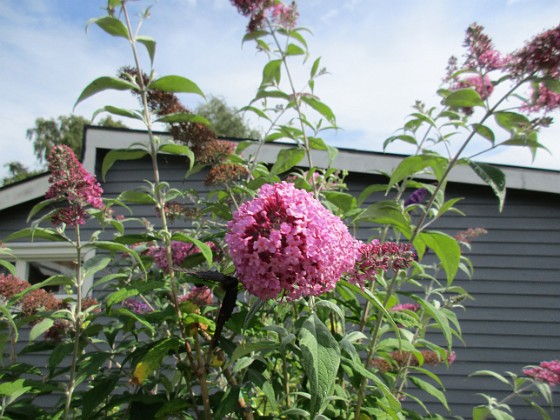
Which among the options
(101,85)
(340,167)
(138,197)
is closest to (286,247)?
(138,197)

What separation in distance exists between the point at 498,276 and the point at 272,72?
4.49m

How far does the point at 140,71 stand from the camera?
1819mm

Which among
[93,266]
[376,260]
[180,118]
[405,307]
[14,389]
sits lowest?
[14,389]

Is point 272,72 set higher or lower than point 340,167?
higher

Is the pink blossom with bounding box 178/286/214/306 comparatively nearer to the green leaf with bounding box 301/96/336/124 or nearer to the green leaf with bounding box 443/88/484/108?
the green leaf with bounding box 301/96/336/124

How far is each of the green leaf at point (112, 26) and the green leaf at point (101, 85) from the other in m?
0.22

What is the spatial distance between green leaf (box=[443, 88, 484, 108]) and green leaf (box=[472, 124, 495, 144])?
0.10 m

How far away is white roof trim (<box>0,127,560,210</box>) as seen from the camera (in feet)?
17.7

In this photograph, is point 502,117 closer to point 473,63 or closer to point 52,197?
point 473,63

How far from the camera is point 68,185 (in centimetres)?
176

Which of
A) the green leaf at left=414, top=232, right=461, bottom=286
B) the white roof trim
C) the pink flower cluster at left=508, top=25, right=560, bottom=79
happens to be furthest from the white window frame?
the pink flower cluster at left=508, top=25, right=560, bottom=79

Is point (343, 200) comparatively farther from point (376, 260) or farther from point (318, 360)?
point (318, 360)

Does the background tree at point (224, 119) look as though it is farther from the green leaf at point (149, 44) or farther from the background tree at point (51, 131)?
the green leaf at point (149, 44)

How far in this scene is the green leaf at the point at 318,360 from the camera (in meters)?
0.97
